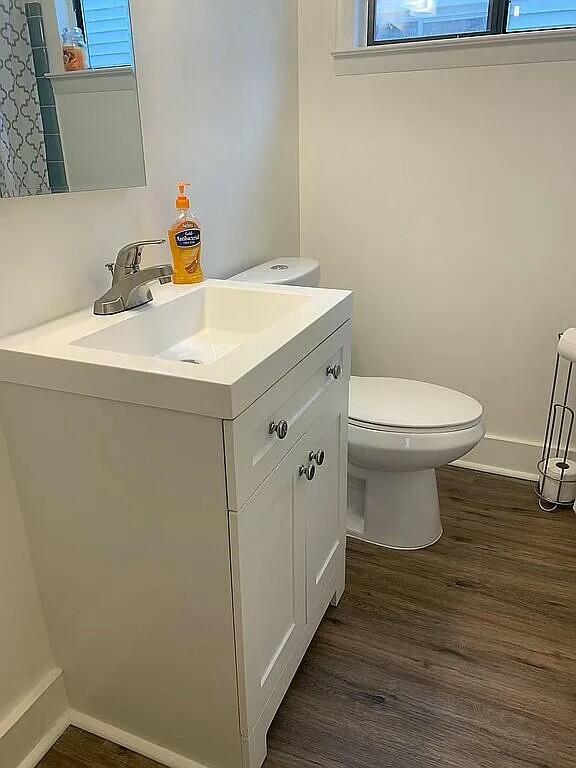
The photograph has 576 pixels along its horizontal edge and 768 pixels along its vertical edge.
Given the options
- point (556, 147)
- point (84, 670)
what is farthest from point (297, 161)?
point (84, 670)

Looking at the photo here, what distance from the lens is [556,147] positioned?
6.72 feet

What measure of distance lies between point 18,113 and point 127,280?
356 mm

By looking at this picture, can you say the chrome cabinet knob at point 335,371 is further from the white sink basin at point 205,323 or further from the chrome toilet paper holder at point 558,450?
the chrome toilet paper holder at point 558,450

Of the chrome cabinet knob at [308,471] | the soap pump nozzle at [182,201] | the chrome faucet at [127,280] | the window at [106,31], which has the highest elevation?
the window at [106,31]

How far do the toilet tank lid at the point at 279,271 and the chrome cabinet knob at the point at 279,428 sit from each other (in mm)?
813

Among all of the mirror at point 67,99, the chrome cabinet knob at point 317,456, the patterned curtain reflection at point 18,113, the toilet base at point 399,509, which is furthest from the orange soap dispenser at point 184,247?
the toilet base at point 399,509

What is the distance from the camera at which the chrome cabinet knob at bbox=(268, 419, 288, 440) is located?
114cm

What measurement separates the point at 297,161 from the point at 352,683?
69.4 inches

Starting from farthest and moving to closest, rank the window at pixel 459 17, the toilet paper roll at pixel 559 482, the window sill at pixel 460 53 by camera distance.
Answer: the toilet paper roll at pixel 559 482 → the window at pixel 459 17 → the window sill at pixel 460 53

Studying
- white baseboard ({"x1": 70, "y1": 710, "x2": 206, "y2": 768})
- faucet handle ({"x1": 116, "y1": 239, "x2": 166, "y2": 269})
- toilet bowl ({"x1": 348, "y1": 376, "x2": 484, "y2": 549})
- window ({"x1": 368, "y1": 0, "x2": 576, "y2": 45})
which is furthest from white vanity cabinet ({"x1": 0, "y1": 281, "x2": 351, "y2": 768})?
window ({"x1": 368, "y1": 0, "x2": 576, "y2": 45})

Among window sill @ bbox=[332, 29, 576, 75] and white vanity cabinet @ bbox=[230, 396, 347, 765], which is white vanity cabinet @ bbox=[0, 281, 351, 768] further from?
window sill @ bbox=[332, 29, 576, 75]

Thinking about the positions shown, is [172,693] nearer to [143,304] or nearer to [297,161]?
[143,304]

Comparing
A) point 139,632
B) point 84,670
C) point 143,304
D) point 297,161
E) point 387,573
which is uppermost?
point 297,161

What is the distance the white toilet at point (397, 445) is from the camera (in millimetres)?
1844
